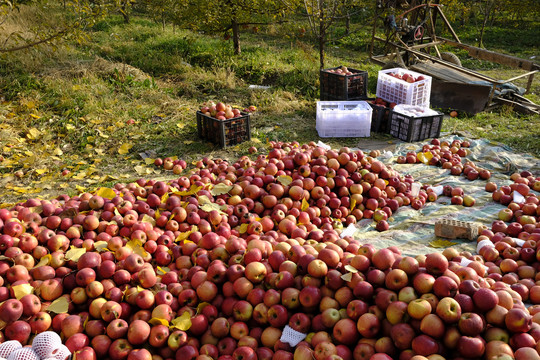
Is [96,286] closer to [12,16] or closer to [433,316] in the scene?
[433,316]

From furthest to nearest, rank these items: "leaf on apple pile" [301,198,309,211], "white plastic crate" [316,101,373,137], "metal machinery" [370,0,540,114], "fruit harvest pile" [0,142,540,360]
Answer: "metal machinery" [370,0,540,114] → "white plastic crate" [316,101,373,137] → "leaf on apple pile" [301,198,309,211] → "fruit harvest pile" [0,142,540,360]

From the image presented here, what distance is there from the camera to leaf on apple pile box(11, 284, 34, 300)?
2660 millimetres

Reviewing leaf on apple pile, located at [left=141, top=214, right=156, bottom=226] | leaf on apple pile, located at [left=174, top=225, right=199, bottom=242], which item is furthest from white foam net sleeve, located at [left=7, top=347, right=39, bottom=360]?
leaf on apple pile, located at [left=141, top=214, right=156, bottom=226]

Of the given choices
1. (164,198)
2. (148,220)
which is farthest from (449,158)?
(148,220)

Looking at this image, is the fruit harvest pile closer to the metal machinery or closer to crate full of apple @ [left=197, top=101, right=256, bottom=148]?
crate full of apple @ [left=197, top=101, right=256, bottom=148]

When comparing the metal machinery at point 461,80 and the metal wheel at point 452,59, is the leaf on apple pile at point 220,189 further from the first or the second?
the metal wheel at point 452,59

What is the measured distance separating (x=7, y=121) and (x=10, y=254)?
541 cm

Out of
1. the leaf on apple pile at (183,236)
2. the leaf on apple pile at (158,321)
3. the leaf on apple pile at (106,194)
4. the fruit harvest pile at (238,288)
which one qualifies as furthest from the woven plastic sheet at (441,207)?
the leaf on apple pile at (106,194)

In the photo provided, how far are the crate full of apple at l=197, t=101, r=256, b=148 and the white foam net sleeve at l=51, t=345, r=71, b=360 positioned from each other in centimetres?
474

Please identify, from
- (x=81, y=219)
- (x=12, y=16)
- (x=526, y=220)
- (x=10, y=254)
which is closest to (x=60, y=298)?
(x=10, y=254)

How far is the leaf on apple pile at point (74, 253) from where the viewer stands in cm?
301

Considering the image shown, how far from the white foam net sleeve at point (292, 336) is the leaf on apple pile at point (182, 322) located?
594mm

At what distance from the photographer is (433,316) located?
2186 mm

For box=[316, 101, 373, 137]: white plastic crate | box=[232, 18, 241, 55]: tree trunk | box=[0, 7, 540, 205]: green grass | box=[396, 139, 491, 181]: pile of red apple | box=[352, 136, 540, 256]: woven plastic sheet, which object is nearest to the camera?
box=[352, 136, 540, 256]: woven plastic sheet
